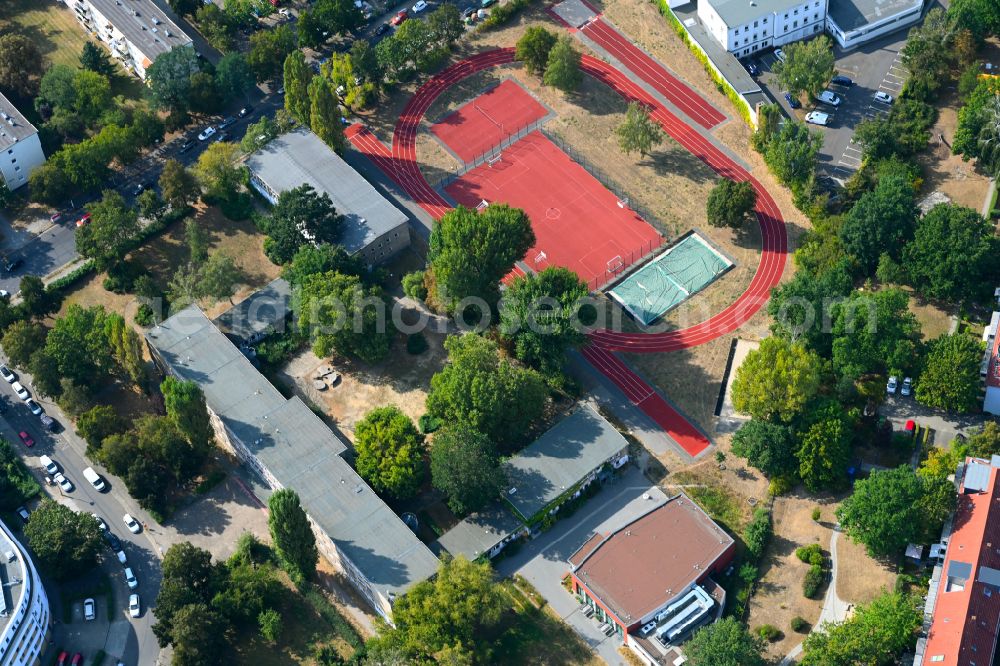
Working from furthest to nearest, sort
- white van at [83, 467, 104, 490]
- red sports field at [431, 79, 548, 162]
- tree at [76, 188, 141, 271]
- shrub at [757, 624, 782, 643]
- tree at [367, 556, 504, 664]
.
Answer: red sports field at [431, 79, 548, 162] < tree at [76, 188, 141, 271] < white van at [83, 467, 104, 490] < shrub at [757, 624, 782, 643] < tree at [367, 556, 504, 664]

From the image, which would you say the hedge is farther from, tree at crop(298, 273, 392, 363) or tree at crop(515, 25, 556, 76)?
tree at crop(298, 273, 392, 363)

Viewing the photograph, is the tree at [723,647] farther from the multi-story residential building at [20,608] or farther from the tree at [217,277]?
the tree at [217,277]

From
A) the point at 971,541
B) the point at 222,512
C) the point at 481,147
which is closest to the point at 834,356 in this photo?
the point at 971,541

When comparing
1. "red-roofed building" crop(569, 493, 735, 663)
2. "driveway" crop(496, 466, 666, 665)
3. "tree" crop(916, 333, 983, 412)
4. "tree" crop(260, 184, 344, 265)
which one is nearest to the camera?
"red-roofed building" crop(569, 493, 735, 663)

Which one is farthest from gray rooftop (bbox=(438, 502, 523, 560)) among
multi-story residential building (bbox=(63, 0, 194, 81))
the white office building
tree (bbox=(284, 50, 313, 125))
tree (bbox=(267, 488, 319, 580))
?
multi-story residential building (bbox=(63, 0, 194, 81))

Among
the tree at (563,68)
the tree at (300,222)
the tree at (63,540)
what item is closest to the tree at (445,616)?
the tree at (63,540)

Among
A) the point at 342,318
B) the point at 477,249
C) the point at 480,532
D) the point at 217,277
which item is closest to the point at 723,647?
the point at 480,532
